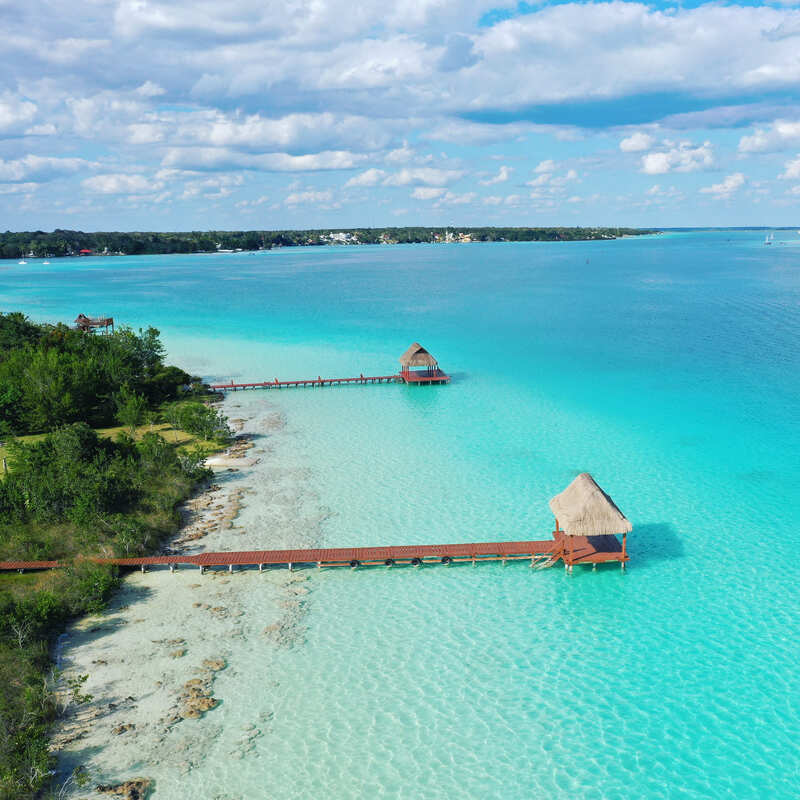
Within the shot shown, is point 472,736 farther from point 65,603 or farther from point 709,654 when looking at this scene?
point 65,603

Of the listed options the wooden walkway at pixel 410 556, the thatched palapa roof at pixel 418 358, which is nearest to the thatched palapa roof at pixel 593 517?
the wooden walkway at pixel 410 556

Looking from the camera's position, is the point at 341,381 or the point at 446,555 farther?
the point at 341,381

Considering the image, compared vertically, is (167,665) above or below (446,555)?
below

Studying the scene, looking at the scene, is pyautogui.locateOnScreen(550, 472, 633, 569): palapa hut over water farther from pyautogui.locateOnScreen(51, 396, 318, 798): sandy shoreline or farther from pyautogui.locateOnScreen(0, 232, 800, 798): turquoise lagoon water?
pyautogui.locateOnScreen(51, 396, 318, 798): sandy shoreline

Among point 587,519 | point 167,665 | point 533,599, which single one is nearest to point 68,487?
point 167,665

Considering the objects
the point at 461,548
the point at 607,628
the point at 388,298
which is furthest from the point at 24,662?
the point at 388,298

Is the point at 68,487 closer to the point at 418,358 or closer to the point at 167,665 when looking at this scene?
the point at 167,665
